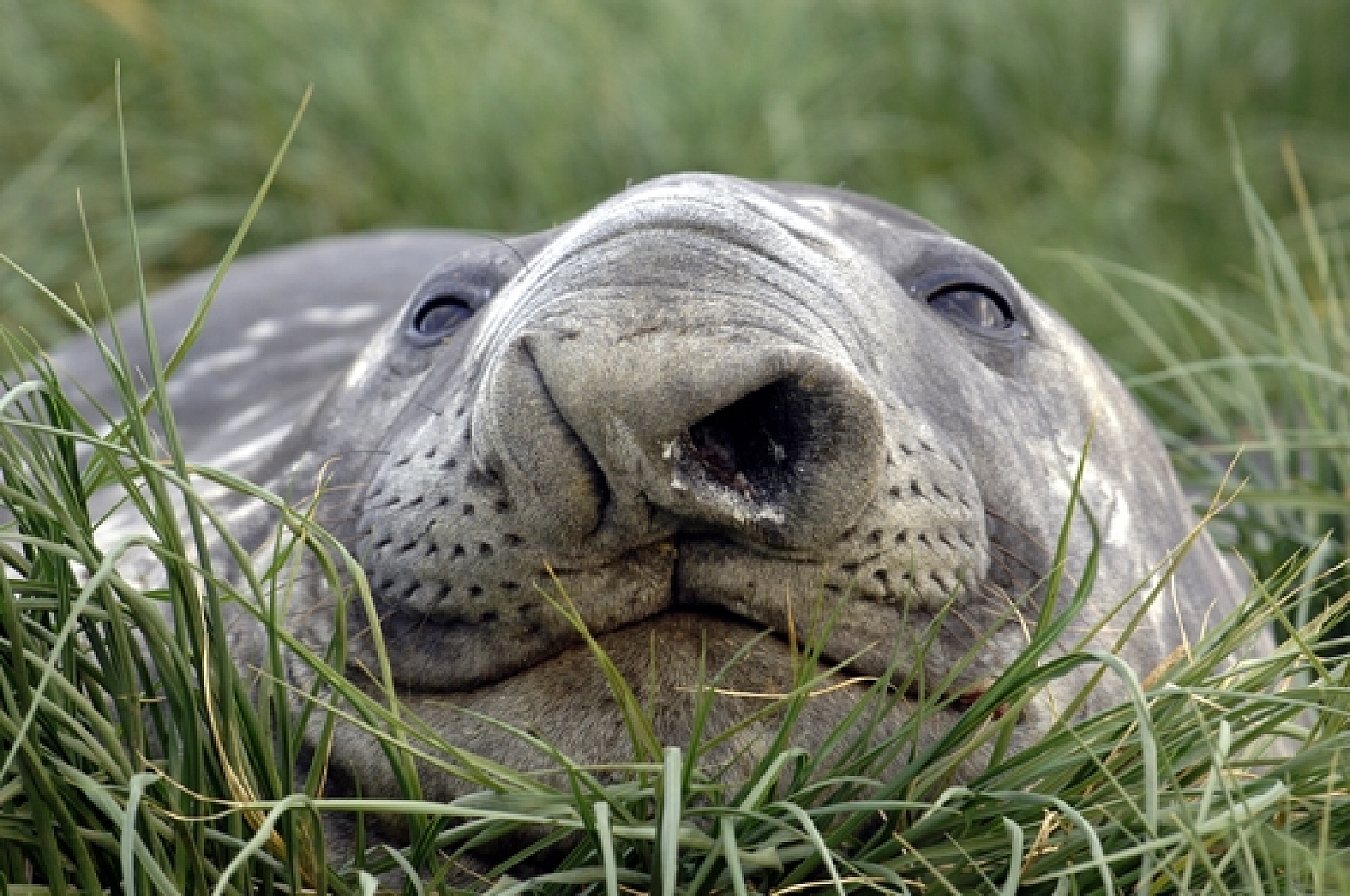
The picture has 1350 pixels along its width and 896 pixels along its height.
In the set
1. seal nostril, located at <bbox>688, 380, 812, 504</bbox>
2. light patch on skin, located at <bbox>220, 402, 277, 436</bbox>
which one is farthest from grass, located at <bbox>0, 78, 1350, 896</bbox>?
light patch on skin, located at <bbox>220, 402, 277, 436</bbox>

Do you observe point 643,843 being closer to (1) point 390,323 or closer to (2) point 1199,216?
(1) point 390,323

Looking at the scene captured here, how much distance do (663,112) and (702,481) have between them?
3717 mm

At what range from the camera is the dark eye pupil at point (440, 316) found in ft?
8.99

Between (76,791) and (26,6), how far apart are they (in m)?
4.58

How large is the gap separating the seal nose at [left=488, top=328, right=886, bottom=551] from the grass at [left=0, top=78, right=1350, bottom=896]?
139 millimetres

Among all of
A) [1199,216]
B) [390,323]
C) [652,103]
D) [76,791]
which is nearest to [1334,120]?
[1199,216]

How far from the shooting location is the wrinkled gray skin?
1.95m

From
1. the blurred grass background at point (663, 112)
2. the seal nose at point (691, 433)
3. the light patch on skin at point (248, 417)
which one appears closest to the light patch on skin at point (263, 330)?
the light patch on skin at point (248, 417)

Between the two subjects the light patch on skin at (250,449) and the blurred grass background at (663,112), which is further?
the blurred grass background at (663,112)

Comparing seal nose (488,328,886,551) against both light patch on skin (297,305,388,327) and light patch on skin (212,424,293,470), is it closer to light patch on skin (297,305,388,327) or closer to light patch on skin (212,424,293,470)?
light patch on skin (212,424,293,470)

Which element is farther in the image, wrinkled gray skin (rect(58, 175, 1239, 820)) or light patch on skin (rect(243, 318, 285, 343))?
light patch on skin (rect(243, 318, 285, 343))

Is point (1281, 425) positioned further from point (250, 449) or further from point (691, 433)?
point (691, 433)

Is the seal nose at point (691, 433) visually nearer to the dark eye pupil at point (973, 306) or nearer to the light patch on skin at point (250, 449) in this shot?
the dark eye pupil at point (973, 306)

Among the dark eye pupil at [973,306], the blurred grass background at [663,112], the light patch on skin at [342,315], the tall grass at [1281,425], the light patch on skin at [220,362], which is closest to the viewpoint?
the dark eye pupil at [973,306]
